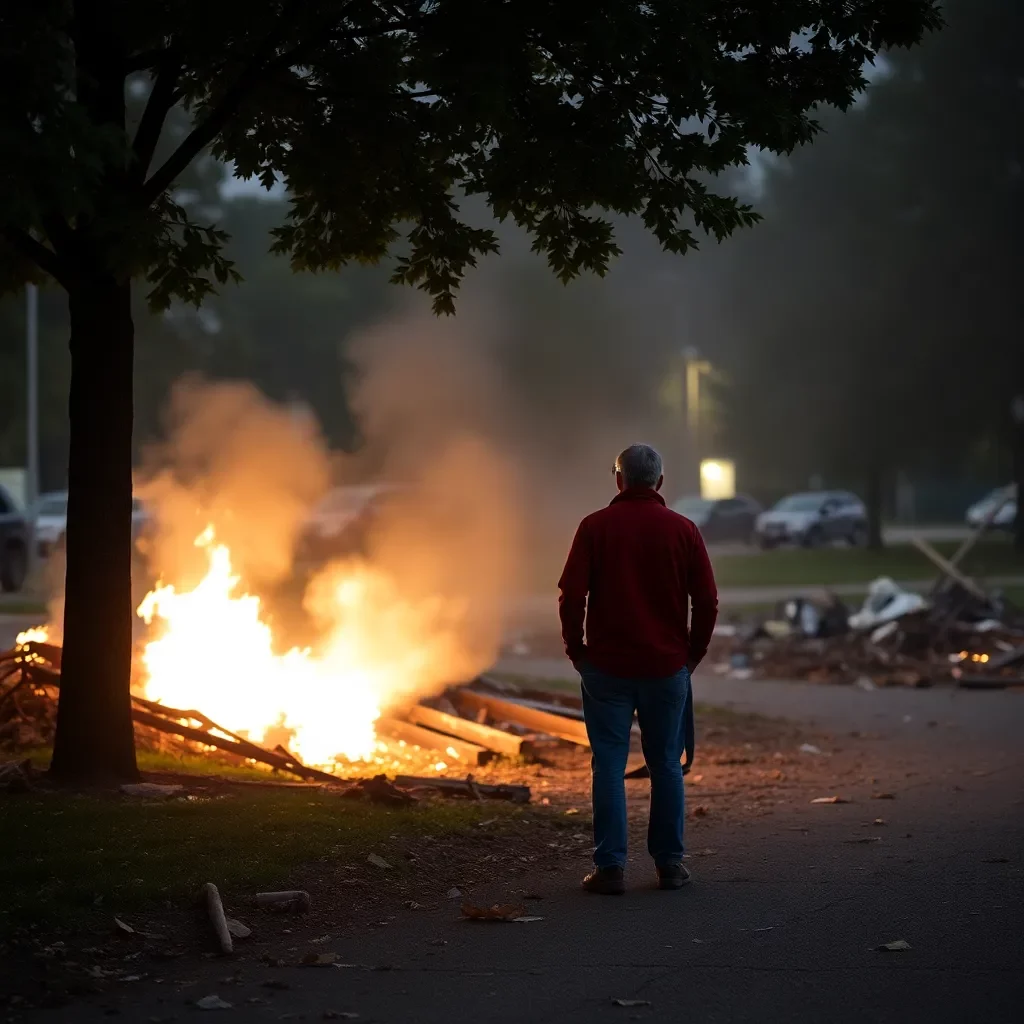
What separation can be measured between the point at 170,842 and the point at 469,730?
4801 millimetres

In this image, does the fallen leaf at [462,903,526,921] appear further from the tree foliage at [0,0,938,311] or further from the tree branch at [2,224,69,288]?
the tree branch at [2,224,69,288]

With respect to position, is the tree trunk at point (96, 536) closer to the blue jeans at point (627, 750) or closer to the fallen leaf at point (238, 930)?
the fallen leaf at point (238, 930)

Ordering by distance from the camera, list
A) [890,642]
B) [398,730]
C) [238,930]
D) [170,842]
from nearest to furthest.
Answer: [238,930] < [170,842] < [398,730] < [890,642]

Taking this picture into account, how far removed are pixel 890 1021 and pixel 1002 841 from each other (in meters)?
3.54

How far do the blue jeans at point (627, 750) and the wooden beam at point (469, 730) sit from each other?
4.34m

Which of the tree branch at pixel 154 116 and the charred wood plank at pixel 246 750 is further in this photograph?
the charred wood plank at pixel 246 750

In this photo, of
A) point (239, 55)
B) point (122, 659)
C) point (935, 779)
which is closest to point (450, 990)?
point (122, 659)

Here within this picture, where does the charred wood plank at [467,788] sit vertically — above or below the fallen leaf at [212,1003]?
above

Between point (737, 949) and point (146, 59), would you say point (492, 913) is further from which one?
point (146, 59)

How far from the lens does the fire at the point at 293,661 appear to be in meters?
12.5

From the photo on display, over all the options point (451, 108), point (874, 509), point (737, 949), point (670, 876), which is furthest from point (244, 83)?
point (874, 509)

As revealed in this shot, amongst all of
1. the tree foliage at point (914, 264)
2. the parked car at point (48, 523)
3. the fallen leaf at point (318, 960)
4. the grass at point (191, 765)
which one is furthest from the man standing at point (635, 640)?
the tree foliage at point (914, 264)

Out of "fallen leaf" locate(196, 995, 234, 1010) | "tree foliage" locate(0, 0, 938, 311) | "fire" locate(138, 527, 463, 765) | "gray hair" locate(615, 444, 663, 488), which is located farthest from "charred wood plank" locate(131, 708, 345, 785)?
"fallen leaf" locate(196, 995, 234, 1010)

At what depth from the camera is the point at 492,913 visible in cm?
679
